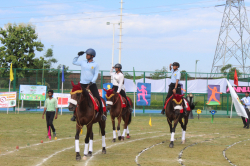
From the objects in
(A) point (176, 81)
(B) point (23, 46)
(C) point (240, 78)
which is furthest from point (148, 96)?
(B) point (23, 46)

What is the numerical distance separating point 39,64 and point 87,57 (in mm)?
36852

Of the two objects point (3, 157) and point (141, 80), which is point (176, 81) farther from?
point (141, 80)

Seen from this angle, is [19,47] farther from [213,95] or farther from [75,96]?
[75,96]

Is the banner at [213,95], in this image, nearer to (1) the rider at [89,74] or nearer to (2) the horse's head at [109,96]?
(2) the horse's head at [109,96]

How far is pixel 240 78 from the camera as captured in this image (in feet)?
104

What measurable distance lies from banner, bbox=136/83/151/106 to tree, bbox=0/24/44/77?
19768 millimetres

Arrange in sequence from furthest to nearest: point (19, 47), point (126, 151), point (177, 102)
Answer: point (19, 47), point (177, 102), point (126, 151)

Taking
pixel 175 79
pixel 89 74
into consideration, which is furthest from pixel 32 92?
pixel 89 74

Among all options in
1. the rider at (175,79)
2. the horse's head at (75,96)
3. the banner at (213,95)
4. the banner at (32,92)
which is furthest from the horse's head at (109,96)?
the banner at (213,95)

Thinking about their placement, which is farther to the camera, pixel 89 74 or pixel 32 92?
pixel 32 92

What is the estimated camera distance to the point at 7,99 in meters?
27.8

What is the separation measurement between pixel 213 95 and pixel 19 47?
87.5 ft

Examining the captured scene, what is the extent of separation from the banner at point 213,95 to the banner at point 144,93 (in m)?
5.70

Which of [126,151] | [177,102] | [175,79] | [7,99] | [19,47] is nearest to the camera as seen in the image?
[126,151]
